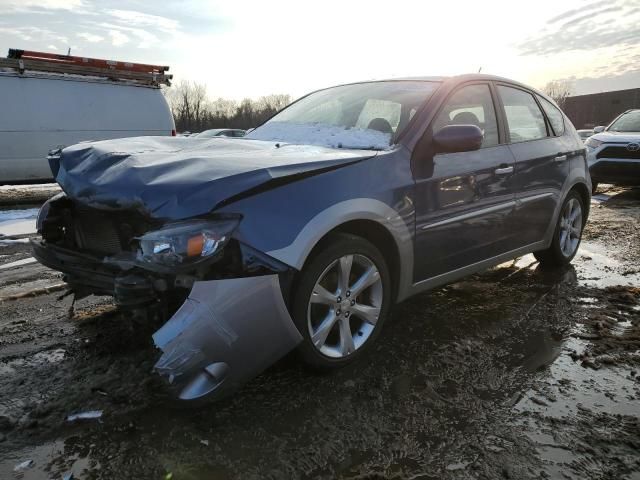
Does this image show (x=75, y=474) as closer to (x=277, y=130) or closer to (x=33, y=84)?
(x=277, y=130)

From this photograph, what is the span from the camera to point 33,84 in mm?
9312

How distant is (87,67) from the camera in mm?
9852

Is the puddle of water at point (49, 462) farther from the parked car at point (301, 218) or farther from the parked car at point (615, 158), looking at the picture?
the parked car at point (615, 158)

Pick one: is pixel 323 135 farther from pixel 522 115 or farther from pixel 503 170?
pixel 522 115

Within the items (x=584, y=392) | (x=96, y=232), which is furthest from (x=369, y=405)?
(x=96, y=232)

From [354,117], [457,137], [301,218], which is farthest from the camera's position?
[354,117]

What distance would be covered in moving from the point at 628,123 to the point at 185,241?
1141 centimetres

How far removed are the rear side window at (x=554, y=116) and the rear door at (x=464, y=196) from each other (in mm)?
1060

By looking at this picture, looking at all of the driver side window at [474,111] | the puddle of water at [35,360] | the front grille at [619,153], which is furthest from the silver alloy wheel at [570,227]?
the front grille at [619,153]

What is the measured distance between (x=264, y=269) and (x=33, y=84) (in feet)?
29.9

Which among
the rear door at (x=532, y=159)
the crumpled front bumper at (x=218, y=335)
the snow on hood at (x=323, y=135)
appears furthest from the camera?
the rear door at (x=532, y=159)

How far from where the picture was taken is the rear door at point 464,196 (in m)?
3.16

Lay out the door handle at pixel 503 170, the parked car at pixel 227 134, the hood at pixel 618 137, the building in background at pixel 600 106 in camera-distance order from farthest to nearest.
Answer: the building in background at pixel 600 106
the hood at pixel 618 137
the parked car at pixel 227 134
the door handle at pixel 503 170

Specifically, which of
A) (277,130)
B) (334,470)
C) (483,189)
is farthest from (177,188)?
(483,189)
